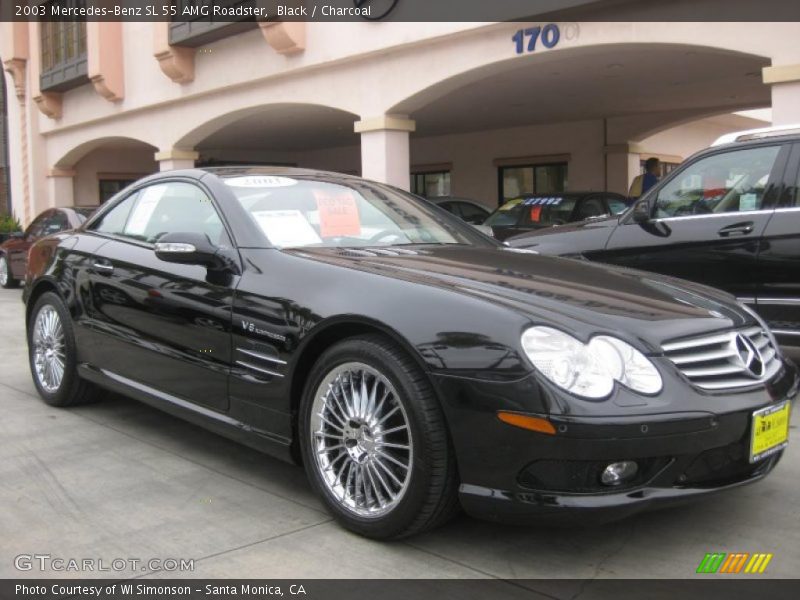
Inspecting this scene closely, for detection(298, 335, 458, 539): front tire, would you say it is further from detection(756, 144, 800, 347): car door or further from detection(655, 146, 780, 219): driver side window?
detection(655, 146, 780, 219): driver side window

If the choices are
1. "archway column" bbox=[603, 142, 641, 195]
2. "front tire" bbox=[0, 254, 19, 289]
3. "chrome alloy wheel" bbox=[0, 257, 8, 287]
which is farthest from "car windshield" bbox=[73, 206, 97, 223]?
"archway column" bbox=[603, 142, 641, 195]

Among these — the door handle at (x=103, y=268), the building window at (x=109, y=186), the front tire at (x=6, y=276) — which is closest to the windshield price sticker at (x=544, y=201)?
the door handle at (x=103, y=268)

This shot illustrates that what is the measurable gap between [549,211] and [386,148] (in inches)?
Result: 103

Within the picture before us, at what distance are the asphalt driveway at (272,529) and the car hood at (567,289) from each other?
2.66 feet

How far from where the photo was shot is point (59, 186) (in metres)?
21.5

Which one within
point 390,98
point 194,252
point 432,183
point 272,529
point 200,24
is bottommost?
point 272,529

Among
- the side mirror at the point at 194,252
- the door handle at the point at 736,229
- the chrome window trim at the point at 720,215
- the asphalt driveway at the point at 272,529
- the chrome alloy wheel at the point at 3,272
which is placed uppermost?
the chrome window trim at the point at 720,215

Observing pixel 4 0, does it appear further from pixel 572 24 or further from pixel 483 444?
pixel 483 444

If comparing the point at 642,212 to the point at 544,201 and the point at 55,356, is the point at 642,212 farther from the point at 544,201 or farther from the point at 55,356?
the point at 544,201

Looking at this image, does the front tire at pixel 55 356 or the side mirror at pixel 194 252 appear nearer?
the side mirror at pixel 194 252

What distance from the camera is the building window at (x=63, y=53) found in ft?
61.3

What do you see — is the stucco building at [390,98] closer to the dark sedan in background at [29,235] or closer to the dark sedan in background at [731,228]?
the dark sedan in background at [731,228]

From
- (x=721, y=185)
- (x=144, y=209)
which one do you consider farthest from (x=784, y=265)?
(x=144, y=209)

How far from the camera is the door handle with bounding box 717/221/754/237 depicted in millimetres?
5480
